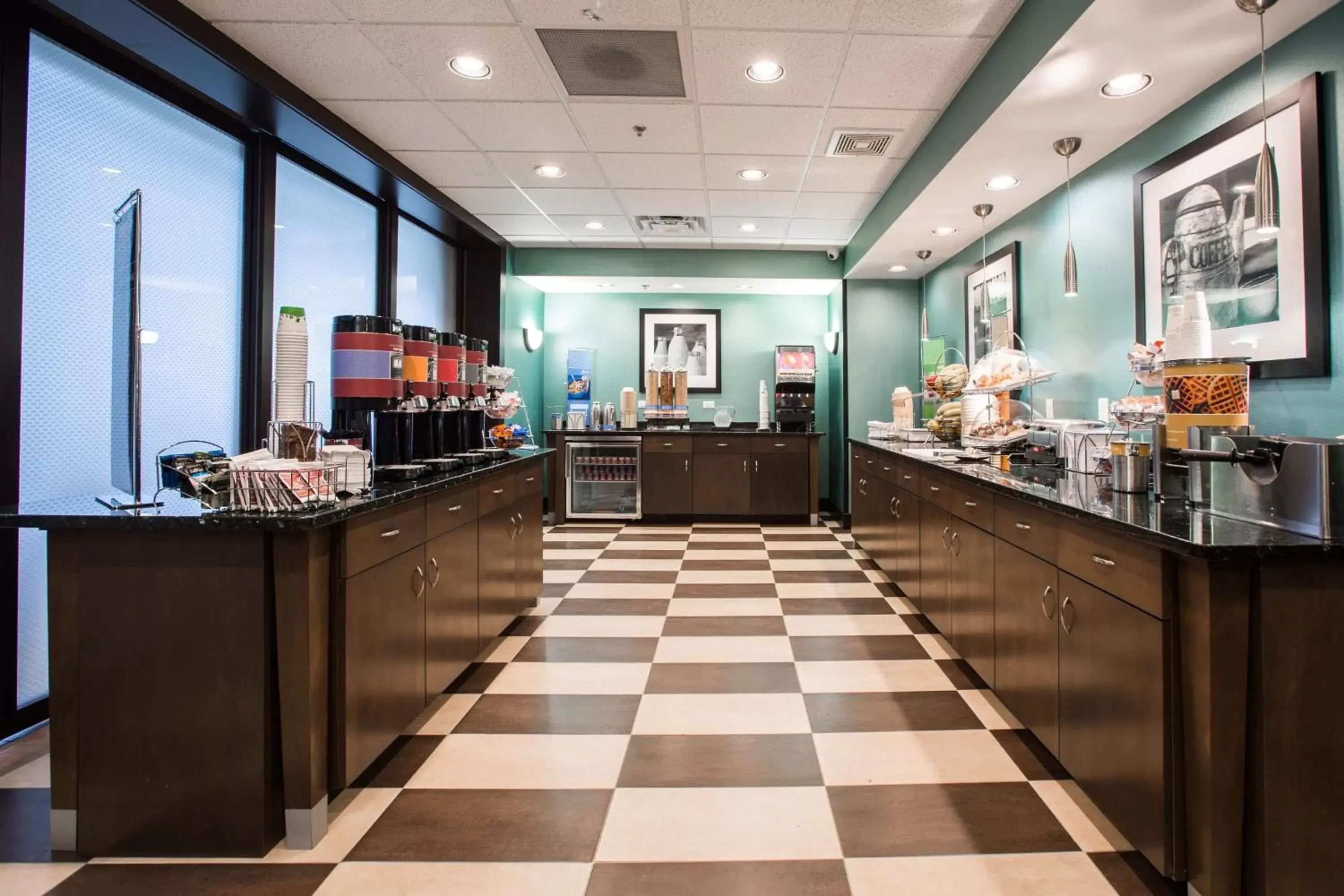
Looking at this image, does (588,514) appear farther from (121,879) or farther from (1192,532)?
(1192,532)

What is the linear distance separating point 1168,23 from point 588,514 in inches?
230

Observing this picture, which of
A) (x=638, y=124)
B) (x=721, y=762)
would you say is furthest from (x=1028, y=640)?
(x=638, y=124)

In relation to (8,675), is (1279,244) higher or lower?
higher

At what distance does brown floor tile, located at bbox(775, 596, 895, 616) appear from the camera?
3.82 m

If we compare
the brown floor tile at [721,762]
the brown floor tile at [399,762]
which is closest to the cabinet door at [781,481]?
the brown floor tile at [721,762]

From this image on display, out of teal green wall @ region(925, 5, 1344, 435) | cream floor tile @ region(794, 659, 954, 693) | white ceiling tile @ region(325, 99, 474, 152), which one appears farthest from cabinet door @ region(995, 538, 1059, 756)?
white ceiling tile @ region(325, 99, 474, 152)

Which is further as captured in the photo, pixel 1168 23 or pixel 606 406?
pixel 606 406

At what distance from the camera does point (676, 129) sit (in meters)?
3.95

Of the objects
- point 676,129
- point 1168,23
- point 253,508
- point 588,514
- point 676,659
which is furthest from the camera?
point 588,514

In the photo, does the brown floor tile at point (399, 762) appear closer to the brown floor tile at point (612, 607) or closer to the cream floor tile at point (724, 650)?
the cream floor tile at point (724, 650)

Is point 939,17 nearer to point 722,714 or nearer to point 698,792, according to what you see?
point 722,714

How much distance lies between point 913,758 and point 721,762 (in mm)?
610

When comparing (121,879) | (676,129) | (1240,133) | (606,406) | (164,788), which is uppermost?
(676,129)

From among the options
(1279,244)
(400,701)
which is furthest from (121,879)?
(1279,244)
